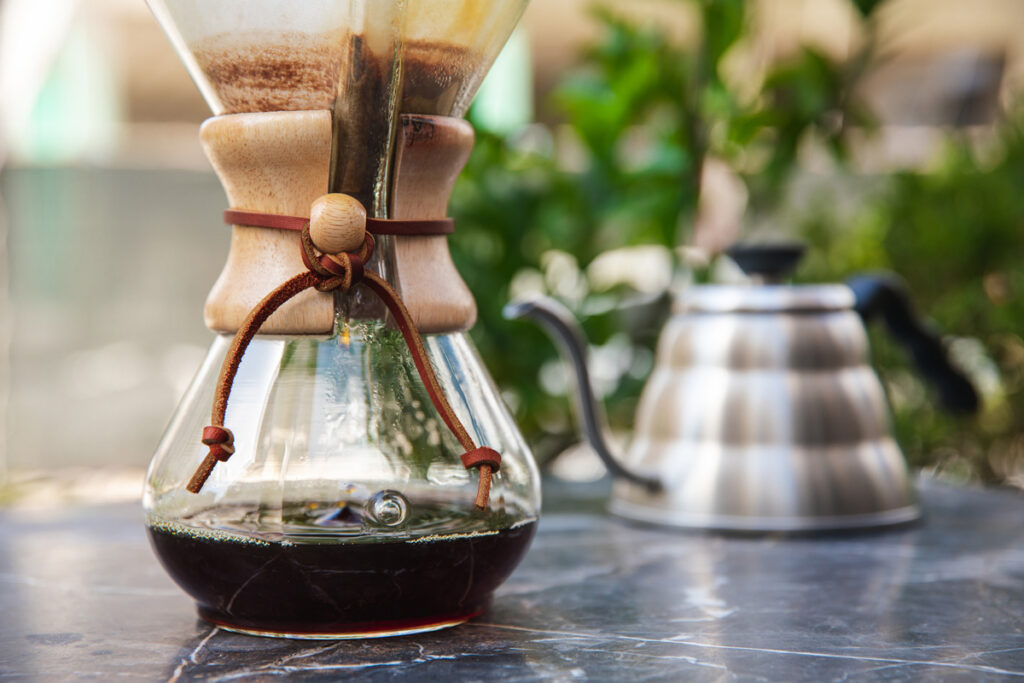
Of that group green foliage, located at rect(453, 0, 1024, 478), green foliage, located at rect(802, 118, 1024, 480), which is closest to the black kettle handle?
green foliage, located at rect(453, 0, 1024, 478)

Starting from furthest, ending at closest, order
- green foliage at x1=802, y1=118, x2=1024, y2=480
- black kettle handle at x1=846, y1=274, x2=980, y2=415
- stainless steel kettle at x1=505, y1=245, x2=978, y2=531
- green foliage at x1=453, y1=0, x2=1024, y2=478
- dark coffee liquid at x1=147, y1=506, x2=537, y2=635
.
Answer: green foliage at x1=802, y1=118, x2=1024, y2=480, green foliage at x1=453, y1=0, x2=1024, y2=478, black kettle handle at x1=846, y1=274, x2=980, y2=415, stainless steel kettle at x1=505, y1=245, x2=978, y2=531, dark coffee liquid at x1=147, y1=506, x2=537, y2=635

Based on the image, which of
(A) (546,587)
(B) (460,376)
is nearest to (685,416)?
(A) (546,587)

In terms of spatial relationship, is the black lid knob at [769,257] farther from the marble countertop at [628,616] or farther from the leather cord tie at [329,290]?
the leather cord tie at [329,290]

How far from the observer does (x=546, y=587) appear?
627mm

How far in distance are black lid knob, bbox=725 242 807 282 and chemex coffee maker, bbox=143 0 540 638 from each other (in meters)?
Answer: 0.39

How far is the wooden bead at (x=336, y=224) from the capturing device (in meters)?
0.47

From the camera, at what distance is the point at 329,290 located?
481 mm

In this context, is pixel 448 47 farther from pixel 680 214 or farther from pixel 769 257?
pixel 680 214

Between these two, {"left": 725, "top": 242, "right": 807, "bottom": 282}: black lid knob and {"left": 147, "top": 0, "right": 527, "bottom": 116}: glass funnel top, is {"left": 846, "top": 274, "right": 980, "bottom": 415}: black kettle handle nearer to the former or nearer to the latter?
{"left": 725, "top": 242, "right": 807, "bottom": 282}: black lid knob

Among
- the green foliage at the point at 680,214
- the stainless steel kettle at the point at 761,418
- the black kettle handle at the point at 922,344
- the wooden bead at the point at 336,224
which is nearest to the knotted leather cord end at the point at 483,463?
the wooden bead at the point at 336,224

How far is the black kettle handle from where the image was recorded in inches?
35.3

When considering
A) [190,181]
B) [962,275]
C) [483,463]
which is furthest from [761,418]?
[190,181]

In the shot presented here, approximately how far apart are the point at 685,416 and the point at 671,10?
2.58 meters

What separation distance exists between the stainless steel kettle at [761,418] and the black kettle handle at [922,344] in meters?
0.06
